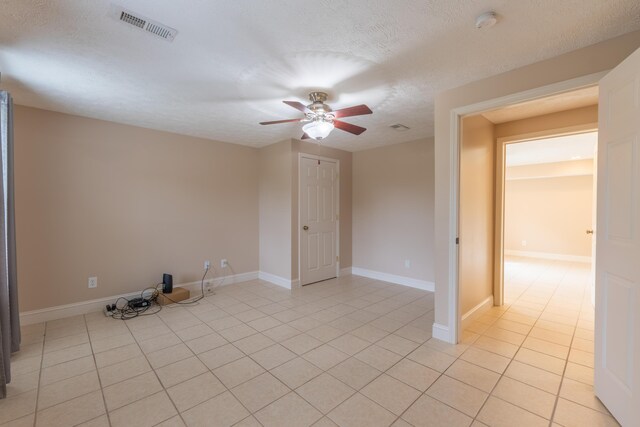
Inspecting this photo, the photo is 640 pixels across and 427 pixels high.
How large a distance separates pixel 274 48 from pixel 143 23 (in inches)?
31.5

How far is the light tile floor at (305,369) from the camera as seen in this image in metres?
1.76

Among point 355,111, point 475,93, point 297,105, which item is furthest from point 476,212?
point 297,105

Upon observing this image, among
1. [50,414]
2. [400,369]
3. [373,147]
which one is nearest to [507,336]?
[400,369]

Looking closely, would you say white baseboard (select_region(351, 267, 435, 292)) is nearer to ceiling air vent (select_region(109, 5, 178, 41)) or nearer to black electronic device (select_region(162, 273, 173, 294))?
black electronic device (select_region(162, 273, 173, 294))

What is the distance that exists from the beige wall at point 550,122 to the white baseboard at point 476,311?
2.10 metres

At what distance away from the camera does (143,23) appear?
67.1 inches

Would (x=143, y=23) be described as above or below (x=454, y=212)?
above

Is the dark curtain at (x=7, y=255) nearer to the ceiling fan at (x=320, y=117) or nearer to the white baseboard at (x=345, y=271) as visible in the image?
the ceiling fan at (x=320, y=117)

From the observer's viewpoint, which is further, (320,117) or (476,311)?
(476,311)

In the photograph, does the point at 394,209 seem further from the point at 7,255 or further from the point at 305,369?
the point at 7,255

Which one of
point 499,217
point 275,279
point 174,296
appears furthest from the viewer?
point 275,279

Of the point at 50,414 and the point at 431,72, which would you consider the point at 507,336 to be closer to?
the point at 431,72

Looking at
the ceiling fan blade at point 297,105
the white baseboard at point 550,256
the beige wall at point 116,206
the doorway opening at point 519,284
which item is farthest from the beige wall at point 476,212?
the white baseboard at point 550,256

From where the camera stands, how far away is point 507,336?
282 centimetres
